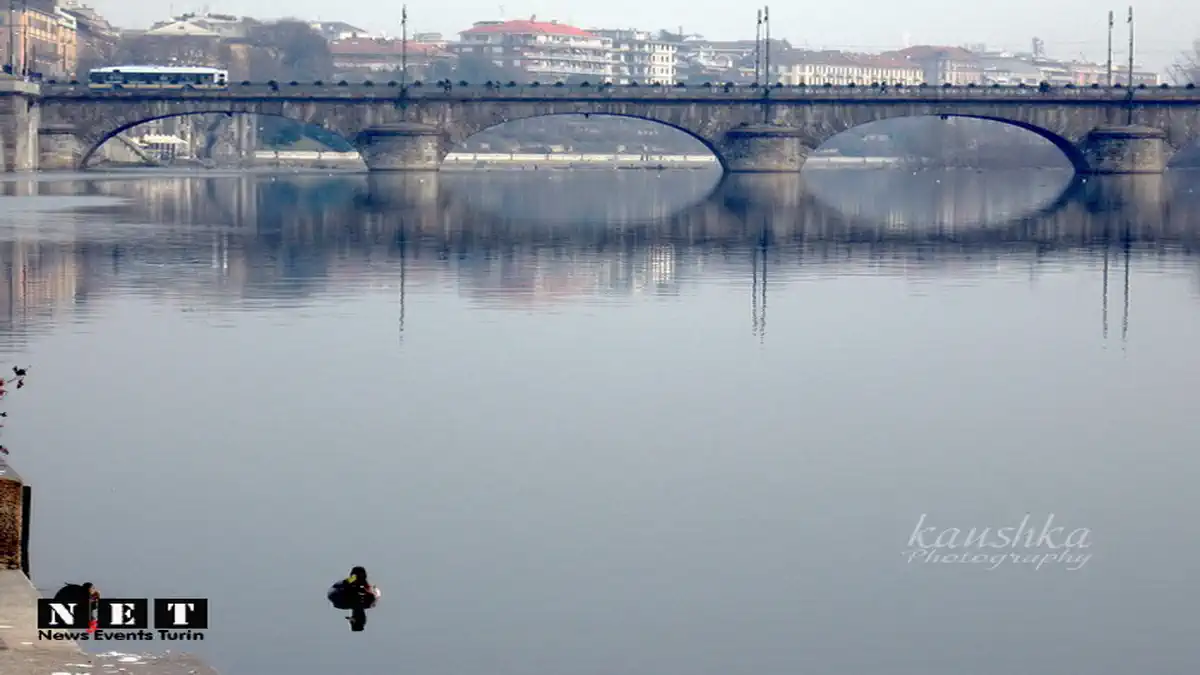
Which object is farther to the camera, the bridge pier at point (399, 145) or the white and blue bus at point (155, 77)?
the white and blue bus at point (155, 77)

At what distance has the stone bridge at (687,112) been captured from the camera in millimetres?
105188

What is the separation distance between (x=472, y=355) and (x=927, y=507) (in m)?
10.2

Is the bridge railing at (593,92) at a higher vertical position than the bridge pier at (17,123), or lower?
higher

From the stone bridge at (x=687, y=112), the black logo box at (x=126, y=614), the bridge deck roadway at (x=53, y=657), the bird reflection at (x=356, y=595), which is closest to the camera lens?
the bridge deck roadway at (x=53, y=657)

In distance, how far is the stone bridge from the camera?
105 m

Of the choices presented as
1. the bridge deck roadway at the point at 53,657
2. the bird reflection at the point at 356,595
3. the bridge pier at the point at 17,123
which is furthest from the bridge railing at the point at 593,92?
the bridge deck roadway at the point at 53,657

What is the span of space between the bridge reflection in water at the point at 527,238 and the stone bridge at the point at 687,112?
46.2ft

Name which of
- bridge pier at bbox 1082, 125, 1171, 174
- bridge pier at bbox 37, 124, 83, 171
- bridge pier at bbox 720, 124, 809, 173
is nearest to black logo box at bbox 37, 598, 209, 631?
bridge pier at bbox 720, 124, 809, 173

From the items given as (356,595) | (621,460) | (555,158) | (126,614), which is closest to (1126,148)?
(555,158)

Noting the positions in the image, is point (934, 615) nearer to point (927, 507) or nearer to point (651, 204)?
point (927, 507)

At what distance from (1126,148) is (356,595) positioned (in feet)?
319

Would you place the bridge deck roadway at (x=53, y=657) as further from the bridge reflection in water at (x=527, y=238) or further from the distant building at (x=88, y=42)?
the distant building at (x=88, y=42)

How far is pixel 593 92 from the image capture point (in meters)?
107

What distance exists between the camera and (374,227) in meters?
55.2
